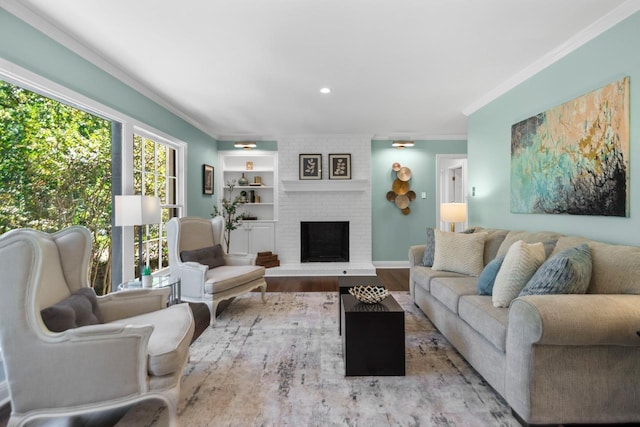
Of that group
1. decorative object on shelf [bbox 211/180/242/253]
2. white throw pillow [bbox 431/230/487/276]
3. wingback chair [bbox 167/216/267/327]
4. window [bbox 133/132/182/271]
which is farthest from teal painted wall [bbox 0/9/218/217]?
white throw pillow [bbox 431/230/487/276]

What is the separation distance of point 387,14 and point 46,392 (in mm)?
2865

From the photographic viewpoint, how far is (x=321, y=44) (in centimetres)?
276

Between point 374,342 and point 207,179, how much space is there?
4455 mm

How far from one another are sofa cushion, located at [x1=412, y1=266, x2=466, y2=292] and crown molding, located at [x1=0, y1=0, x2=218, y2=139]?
3.58 meters

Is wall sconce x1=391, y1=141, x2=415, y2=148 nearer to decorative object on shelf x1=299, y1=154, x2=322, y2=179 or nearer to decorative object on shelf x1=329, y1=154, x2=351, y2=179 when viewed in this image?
decorative object on shelf x1=329, y1=154, x2=351, y2=179

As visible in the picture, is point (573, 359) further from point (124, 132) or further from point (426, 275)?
point (124, 132)

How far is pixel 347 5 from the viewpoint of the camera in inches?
87.5

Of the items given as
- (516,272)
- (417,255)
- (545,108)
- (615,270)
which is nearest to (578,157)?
(545,108)

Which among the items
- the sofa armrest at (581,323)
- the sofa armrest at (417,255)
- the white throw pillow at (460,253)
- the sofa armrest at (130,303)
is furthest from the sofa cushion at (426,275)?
the sofa armrest at (130,303)

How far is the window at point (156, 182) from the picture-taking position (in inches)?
158

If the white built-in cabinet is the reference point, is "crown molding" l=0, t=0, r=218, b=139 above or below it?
above

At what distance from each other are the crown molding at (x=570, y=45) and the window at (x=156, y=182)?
4106mm

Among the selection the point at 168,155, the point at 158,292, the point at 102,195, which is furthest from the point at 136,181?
the point at 158,292

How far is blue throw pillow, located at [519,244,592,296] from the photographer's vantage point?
190 cm
